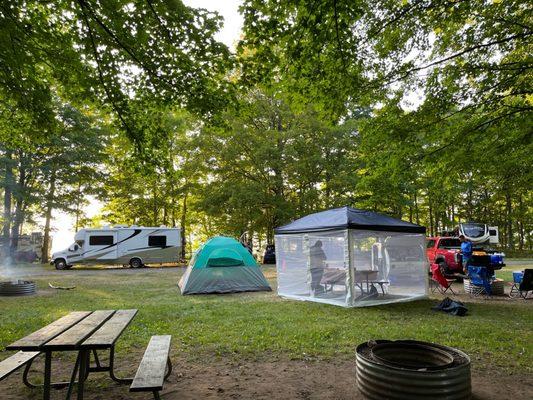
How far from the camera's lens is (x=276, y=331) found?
6.34m

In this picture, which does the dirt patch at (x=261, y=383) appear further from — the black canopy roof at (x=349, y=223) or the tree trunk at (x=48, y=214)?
the tree trunk at (x=48, y=214)

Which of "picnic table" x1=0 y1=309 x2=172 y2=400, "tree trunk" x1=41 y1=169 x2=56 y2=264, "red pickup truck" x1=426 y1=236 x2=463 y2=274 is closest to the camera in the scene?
"picnic table" x1=0 y1=309 x2=172 y2=400

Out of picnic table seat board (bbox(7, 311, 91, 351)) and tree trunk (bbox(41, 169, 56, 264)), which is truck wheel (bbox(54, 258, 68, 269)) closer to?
tree trunk (bbox(41, 169, 56, 264))

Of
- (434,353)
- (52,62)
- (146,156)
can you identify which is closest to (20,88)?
(52,62)

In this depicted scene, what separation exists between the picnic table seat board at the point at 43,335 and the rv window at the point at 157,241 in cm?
1846

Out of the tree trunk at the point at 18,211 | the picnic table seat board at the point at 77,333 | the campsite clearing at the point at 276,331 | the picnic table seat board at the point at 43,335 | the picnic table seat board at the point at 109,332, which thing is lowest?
the campsite clearing at the point at 276,331

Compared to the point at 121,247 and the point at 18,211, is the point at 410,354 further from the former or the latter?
the point at 18,211

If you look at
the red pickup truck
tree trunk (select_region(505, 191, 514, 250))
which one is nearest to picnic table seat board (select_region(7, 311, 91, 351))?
the red pickup truck

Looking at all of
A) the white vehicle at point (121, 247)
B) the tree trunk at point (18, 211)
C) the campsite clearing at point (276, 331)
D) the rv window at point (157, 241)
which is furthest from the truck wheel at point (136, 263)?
the campsite clearing at point (276, 331)

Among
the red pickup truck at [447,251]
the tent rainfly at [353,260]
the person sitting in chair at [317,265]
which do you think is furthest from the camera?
the red pickup truck at [447,251]

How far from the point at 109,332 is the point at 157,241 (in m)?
19.3

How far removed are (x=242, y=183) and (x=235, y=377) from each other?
759 inches

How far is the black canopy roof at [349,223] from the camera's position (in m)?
8.77

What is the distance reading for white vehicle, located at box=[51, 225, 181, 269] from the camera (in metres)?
20.8
